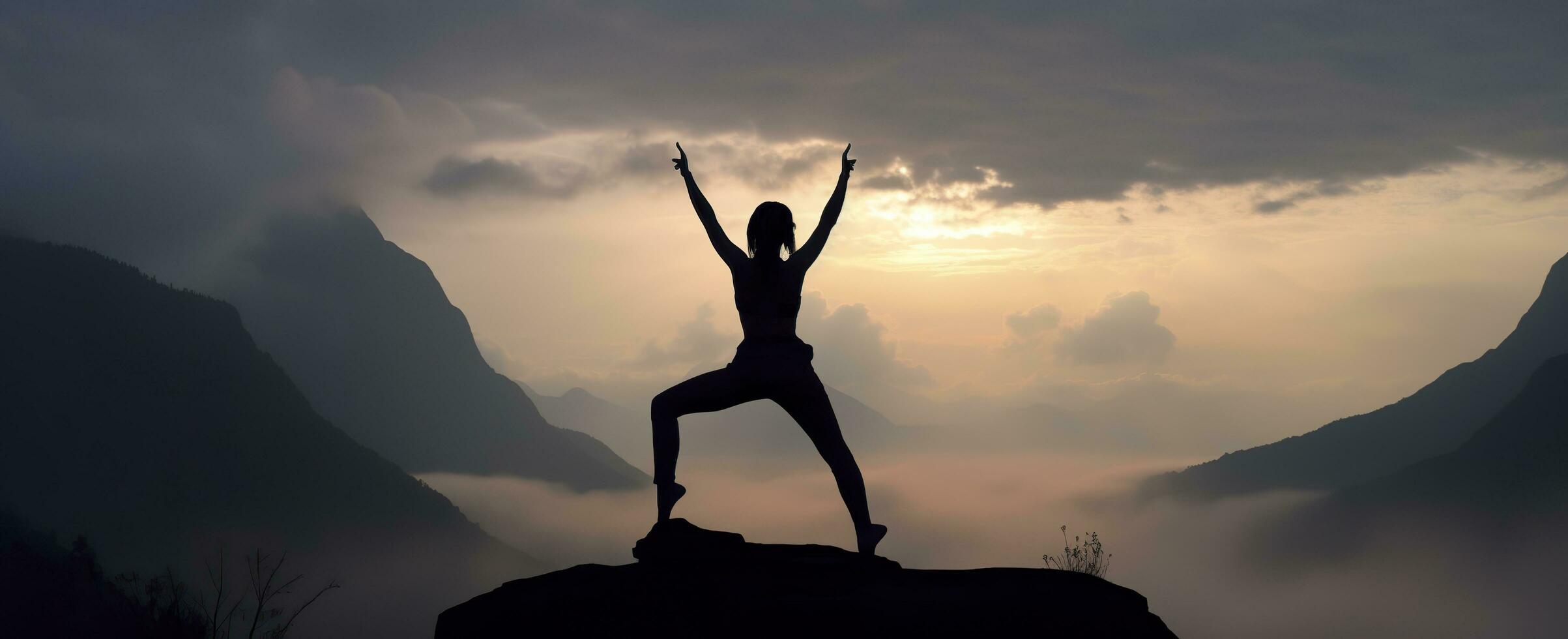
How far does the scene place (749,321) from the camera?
9.22m

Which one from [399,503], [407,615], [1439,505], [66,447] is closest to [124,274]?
[66,447]

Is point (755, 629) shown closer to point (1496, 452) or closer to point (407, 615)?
point (407, 615)

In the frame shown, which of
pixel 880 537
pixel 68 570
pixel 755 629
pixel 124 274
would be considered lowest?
pixel 755 629

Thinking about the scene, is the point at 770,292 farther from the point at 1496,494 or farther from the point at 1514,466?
the point at 1496,494

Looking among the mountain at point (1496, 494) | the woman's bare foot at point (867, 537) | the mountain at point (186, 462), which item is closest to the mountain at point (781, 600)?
the woman's bare foot at point (867, 537)

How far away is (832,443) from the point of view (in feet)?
30.1

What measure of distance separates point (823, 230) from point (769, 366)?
1.40 meters

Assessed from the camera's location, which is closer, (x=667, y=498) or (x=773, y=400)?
(x=773, y=400)

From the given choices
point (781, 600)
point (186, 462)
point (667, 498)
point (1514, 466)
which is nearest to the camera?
point (781, 600)

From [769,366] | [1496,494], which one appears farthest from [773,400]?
[1496,494]

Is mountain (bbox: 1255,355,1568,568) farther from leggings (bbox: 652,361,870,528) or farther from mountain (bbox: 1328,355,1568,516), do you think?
leggings (bbox: 652,361,870,528)

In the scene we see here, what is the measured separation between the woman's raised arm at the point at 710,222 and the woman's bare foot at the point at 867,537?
264 cm

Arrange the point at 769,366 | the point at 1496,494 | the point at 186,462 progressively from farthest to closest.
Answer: the point at 1496,494
the point at 186,462
the point at 769,366

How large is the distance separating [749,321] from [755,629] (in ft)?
9.80
